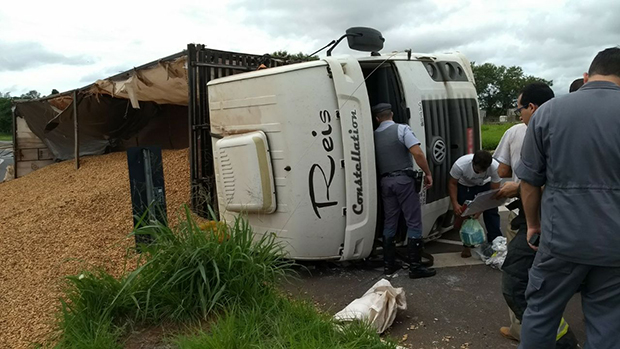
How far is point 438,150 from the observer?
4.76 metres

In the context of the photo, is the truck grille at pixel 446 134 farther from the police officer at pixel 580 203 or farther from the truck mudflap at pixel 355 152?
the police officer at pixel 580 203

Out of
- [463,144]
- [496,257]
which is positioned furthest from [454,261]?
[463,144]

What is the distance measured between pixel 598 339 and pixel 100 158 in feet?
28.8

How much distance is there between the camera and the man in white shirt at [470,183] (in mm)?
4652

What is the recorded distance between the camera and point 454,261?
15.5 ft

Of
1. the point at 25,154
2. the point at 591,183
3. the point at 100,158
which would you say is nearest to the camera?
the point at 591,183

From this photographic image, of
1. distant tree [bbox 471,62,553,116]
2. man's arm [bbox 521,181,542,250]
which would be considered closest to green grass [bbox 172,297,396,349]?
man's arm [bbox 521,181,542,250]

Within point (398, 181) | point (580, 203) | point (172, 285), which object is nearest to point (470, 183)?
point (398, 181)

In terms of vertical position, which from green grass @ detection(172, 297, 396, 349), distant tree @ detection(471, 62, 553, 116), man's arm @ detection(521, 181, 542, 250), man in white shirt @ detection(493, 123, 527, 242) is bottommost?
green grass @ detection(172, 297, 396, 349)

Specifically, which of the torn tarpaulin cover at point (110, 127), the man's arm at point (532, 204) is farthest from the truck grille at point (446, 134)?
the torn tarpaulin cover at point (110, 127)

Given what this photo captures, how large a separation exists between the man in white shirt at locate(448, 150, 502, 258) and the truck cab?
1.74ft

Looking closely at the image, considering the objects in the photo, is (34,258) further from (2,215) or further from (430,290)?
(430,290)

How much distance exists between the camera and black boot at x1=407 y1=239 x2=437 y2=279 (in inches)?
168

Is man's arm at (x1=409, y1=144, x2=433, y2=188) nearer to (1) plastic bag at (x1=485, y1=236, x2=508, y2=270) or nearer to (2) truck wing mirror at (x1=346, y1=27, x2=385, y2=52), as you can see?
(1) plastic bag at (x1=485, y1=236, x2=508, y2=270)
